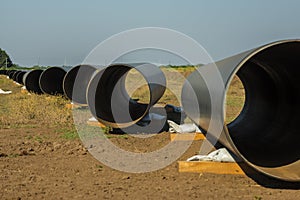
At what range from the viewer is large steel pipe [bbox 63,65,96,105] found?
12672 millimetres

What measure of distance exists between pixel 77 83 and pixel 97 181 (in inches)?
371

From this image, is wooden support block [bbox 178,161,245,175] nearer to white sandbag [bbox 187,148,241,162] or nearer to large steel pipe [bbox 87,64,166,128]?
white sandbag [bbox 187,148,241,162]

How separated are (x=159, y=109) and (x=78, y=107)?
7.99 ft

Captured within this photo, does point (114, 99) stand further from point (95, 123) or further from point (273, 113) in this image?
point (273, 113)

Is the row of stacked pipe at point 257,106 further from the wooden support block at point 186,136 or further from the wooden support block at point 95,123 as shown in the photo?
the wooden support block at point 186,136

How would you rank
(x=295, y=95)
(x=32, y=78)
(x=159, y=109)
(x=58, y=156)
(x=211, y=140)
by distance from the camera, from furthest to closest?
(x=32, y=78)
(x=159, y=109)
(x=211, y=140)
(x=58, y=156)
(x=295, y=95)

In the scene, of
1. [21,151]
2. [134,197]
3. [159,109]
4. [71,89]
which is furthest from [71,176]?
[71,89]

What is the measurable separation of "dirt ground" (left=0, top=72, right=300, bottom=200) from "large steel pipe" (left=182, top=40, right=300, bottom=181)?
0.29m

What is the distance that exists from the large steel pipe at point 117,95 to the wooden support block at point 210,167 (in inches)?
111

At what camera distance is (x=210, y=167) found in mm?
5059

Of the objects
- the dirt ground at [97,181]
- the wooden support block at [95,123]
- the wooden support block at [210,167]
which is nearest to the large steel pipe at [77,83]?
the wooden support block at [95,123]

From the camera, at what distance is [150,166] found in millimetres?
5648

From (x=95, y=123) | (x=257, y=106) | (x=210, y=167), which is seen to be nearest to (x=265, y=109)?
(x=257, y=106)

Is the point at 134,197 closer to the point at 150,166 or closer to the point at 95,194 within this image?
the point at 95,194
